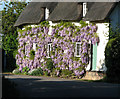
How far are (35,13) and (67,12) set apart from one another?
13.2ft

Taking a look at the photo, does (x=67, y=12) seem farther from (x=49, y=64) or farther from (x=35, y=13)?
(x=49, y=64)

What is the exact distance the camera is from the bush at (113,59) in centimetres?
1980

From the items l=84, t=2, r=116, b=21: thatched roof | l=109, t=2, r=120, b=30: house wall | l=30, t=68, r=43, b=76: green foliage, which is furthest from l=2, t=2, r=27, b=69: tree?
l=109, t=2, r=120, b=30: house wall

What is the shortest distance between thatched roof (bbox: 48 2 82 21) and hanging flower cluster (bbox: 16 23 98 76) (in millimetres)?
551

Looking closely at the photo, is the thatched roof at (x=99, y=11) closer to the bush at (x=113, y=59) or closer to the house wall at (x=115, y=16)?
the house wall at (x=115, y=16)

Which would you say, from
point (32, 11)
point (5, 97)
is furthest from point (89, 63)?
point (5, 97)

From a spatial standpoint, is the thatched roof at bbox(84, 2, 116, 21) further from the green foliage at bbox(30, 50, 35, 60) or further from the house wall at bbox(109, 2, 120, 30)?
the green foliage at bbox(30, 50, 35, 60)

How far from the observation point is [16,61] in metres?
29.0

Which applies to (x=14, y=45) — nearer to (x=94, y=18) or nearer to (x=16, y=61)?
(x=16, y=61)

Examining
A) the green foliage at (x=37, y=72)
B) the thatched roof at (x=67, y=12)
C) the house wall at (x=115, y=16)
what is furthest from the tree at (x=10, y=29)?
the house wall at (x=115, y=16)

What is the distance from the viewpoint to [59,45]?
24422mm

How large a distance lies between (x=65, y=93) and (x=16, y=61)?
17.6m

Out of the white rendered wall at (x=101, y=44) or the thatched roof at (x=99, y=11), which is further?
the white rendered wall at (x=101, y=44)

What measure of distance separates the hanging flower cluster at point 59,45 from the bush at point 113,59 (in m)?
2.29
